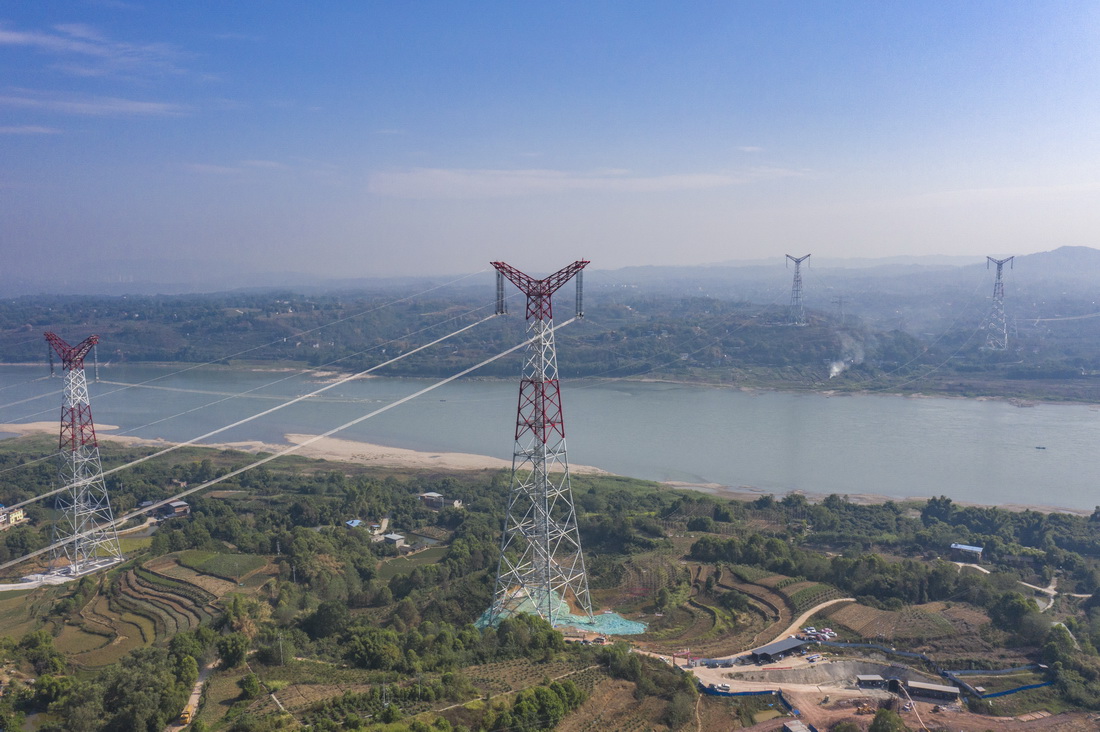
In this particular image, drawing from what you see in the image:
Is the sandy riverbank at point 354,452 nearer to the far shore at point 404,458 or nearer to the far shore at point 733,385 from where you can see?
the far shore at point 404,458

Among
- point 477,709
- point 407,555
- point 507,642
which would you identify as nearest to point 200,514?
point 407,555

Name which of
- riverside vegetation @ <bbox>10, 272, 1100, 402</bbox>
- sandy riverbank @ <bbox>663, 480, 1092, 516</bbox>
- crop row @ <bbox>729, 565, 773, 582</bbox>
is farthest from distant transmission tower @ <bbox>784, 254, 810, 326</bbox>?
crop row @ <bbox>729, 565, 773, 582</bbox>

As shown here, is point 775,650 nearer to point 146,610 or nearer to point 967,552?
point 967,552

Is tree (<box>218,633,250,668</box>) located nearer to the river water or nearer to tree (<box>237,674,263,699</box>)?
tree (<box>237,674,263,699</box>)

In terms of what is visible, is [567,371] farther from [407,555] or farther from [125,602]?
[125,602]

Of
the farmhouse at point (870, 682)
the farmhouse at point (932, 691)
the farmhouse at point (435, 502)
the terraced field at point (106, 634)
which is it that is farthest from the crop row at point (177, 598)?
the farmhouse at point (932, 691)
